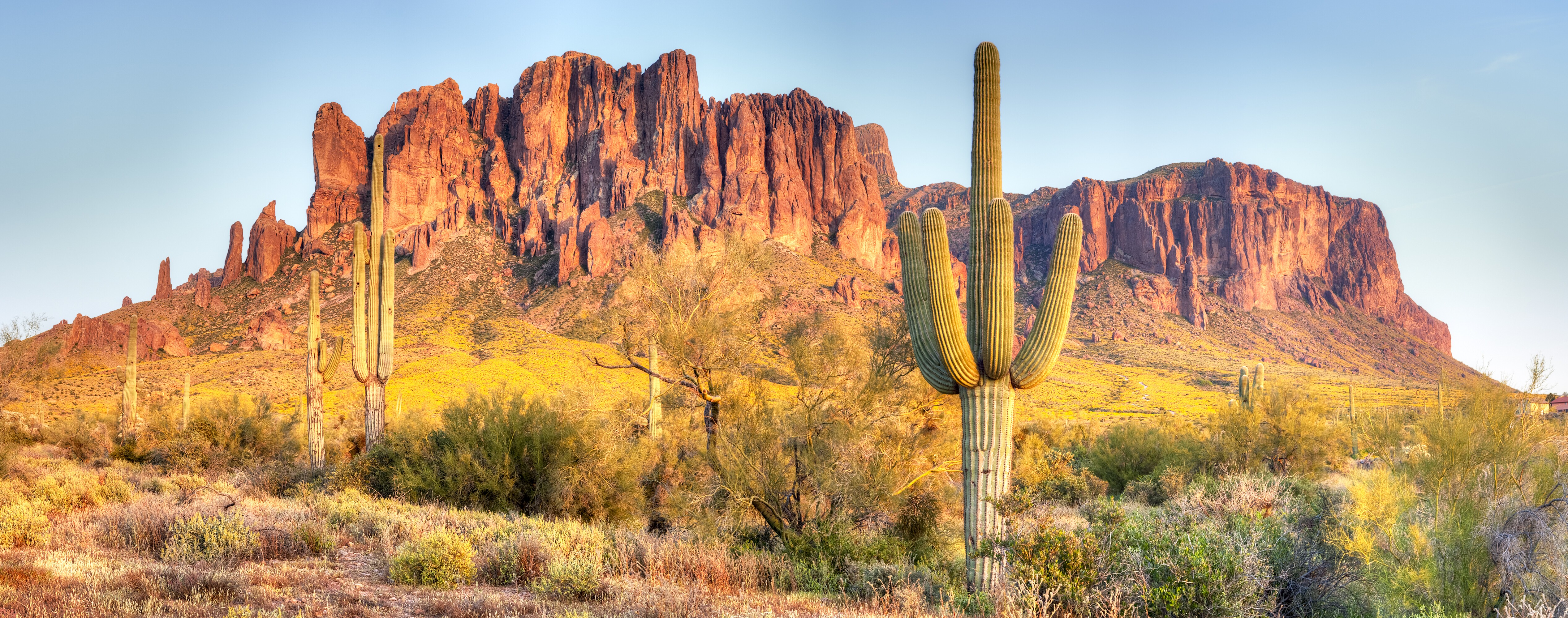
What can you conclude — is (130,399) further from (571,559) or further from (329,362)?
(571,559)

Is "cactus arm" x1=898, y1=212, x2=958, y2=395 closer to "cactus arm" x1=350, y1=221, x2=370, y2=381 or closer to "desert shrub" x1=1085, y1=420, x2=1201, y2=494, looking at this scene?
"cactus arm" x1=350, y1=221, x2=370, y2=381

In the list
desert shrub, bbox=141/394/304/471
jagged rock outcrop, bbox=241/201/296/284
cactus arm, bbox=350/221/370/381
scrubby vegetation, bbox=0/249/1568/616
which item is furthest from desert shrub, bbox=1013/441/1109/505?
jagged rock outcrop, bbox=241/201/296/284

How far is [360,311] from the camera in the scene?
16.1m

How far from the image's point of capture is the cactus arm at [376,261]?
16.1 metres

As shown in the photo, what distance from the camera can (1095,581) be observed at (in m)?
6.49

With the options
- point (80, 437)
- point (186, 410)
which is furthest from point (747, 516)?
point (80, 437)

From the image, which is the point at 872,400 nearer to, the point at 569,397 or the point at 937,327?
the point at 937,327

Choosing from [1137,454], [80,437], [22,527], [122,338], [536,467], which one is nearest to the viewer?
[22,527]

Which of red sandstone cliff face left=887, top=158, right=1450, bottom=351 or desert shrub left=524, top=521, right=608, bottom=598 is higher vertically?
red sandstone cliff face left=887, top=158, right=1450, bottom=351

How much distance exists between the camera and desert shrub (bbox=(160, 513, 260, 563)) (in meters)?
6.84

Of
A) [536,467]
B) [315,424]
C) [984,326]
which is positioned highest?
[984,326]

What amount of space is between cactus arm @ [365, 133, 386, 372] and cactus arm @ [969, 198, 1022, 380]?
13.2 metres

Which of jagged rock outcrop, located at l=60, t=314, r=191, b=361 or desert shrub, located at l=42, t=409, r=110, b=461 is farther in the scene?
jagged rock outcrop, located at l=60, t=314, r=191, b=361

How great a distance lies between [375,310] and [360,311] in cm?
89
